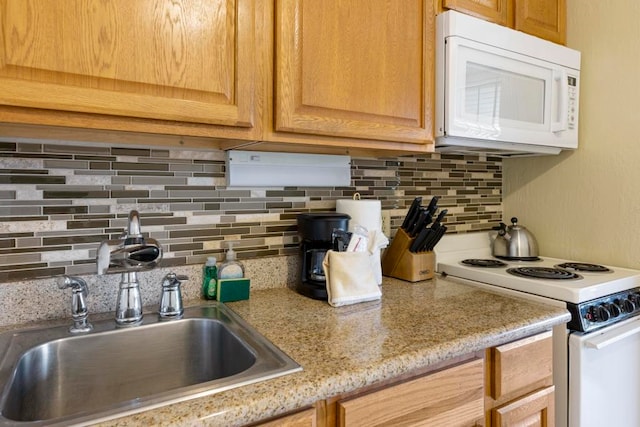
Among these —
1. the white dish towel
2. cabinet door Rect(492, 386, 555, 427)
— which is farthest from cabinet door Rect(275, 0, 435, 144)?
cabinet door Rect(492, 386, 555, 427)

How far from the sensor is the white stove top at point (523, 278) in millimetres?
1272

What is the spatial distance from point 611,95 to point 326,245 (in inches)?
54.4

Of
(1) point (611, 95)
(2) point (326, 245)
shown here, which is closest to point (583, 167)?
(1) point (611, 95)

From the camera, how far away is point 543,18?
1.62 meters

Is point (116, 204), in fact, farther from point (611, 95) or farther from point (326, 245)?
point (611, 95)

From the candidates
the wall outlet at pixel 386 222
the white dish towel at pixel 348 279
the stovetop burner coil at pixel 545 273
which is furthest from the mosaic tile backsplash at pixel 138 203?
the stovetop burner coil at pixel 545 273

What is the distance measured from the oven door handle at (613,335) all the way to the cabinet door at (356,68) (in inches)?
31.1

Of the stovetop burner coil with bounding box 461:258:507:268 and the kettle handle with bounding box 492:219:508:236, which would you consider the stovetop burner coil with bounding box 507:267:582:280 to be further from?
the kettle handle with bounding box 492:219:508:236

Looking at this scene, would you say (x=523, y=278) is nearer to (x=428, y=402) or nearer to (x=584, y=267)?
(x=584, y=267)

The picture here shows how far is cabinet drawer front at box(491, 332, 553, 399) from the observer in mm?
980

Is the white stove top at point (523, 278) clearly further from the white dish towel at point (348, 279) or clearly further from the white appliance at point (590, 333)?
the white dish towel at point (348, 279)

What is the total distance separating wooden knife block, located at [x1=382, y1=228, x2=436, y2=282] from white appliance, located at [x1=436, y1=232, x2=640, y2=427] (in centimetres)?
19

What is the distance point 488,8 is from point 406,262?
3.20ft

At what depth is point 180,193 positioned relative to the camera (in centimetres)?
121
